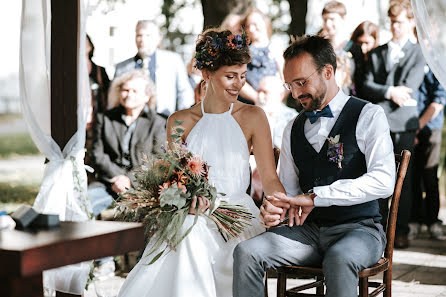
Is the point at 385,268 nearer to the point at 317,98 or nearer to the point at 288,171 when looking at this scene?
the point at 288,171

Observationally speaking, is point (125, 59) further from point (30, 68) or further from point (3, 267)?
point (3, 267)

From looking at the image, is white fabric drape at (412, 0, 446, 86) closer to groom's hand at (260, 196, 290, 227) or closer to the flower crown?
the flower crown

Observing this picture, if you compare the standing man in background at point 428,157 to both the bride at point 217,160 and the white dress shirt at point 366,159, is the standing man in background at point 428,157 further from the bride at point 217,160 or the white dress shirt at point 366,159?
the white dress shirt at point 366,159

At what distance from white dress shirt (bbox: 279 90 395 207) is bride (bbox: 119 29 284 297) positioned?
0.44 m

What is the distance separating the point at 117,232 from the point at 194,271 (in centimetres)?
83

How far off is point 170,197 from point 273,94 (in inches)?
109

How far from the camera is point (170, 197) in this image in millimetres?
3330

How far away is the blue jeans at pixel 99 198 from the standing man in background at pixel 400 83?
8.17ft

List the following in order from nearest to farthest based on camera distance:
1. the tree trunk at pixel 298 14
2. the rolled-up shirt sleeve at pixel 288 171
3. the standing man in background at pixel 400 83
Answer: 1. the rolled-up shirt sleeve at pixel 288 171
2. the standing man in background at pixel 400 83
3. the tree trunk at pixel 298 14

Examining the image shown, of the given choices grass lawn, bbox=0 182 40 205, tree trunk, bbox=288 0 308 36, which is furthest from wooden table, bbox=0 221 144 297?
grass lawn, bbox=0 182 40 205

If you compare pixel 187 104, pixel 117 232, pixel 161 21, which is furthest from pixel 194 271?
pixel 161 21

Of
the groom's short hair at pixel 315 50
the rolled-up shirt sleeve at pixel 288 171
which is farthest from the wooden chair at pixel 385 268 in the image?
the groom's short hair at pixel 315 50

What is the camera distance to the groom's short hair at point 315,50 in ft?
11.5

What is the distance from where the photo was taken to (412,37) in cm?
640
